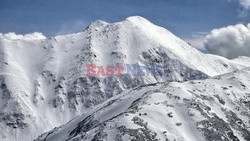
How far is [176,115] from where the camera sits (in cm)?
13175

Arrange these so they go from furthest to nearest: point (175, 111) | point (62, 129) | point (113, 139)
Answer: point (62, 129) → point (175, 111) → point (113, 139)

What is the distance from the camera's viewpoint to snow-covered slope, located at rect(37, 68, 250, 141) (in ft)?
379

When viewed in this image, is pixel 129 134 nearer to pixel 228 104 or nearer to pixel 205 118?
pixel 205 118

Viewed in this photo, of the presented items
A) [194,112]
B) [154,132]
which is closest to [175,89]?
[194,112]

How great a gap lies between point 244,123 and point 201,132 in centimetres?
2438

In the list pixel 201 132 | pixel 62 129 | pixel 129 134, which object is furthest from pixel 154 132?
pixel 62 129

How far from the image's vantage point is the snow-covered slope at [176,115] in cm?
11550

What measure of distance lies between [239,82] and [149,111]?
6020cm

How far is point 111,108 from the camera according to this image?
150375 millimetres

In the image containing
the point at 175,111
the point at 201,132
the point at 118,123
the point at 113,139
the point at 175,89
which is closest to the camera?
the point at 113,139

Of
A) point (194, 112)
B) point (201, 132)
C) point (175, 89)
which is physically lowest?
point (201, 132)

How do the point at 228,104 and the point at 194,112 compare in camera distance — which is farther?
the point at 228,104

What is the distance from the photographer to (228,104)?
151875mm

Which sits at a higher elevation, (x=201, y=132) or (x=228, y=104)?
(x=228, y=104)
